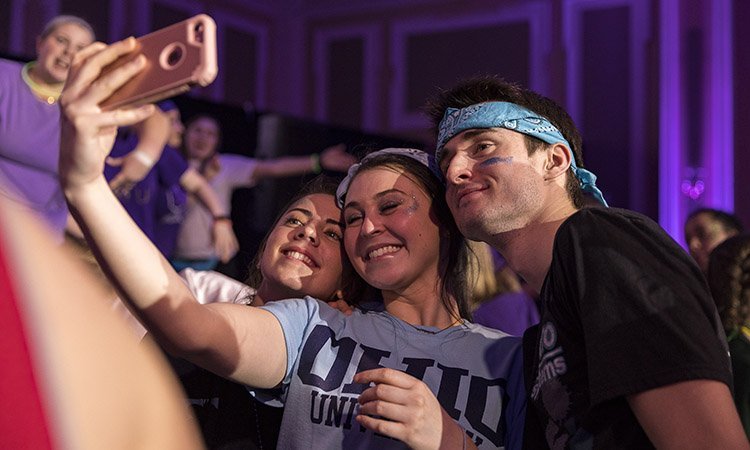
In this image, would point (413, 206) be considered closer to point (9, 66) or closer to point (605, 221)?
point (605, 221)

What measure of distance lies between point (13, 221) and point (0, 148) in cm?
385

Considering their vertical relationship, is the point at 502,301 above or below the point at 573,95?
below

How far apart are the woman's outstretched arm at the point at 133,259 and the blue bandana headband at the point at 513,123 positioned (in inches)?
24.5

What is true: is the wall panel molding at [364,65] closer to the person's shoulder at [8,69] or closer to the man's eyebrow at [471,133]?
the person's shoulder at [8,69]

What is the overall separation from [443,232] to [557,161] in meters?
0.38

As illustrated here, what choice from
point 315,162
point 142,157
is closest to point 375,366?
point 142,157

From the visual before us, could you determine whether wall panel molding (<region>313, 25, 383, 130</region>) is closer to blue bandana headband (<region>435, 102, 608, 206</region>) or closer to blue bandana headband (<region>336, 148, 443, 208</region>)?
blue bandana headband (<region>336, 148, 443, 208</region>)

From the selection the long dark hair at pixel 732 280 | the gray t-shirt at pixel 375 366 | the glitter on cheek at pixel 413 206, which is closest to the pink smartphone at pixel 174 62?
the gray t-shirt at pixel 375 366

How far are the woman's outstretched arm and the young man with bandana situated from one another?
53 cm

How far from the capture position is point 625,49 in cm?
697

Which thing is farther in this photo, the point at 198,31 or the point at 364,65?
the point at 364,65

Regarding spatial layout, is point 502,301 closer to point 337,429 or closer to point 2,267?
point 337,429

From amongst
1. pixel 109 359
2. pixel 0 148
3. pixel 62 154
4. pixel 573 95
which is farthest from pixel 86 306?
pixel 573 95

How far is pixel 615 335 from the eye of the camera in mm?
1242
